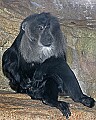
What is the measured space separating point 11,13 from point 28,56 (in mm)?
826

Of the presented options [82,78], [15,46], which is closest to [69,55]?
[82,78]

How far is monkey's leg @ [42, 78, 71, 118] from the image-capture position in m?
2.68

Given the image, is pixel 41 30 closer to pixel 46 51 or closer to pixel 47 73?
pixel 46 51

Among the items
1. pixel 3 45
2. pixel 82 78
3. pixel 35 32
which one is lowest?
pixel 82 78

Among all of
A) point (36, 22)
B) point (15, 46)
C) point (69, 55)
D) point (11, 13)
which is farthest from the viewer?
point (69, 55)

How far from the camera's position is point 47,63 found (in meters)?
3.04

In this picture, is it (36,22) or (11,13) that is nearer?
(36,22)

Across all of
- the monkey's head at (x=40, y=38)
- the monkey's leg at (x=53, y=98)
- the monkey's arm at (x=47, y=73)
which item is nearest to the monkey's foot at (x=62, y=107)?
the monkey's leg at (x=53, y=98)

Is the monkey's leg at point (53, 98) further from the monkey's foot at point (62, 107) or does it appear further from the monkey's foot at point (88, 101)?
the monkey's foot at point (88, 101)

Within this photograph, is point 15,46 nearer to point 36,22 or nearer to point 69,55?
point 36,22

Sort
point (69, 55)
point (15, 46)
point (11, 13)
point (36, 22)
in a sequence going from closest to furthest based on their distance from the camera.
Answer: point (36, 22) → point (15, 46) → point (11, 13) → point (69, 55)

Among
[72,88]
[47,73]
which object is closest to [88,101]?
[72,88]

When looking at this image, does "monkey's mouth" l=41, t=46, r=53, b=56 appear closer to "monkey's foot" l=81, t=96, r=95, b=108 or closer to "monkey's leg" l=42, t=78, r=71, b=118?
"monkey's leg" l=42, t=78, r=71, b=118

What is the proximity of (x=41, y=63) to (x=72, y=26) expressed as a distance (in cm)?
108
